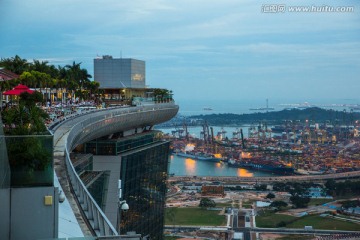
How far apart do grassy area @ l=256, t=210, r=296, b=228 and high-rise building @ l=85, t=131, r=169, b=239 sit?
9.20m

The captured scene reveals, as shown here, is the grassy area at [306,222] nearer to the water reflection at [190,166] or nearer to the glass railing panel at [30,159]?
the water reflection at [190,166]

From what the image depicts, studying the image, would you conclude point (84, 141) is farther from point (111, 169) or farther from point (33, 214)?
point (33, 214)

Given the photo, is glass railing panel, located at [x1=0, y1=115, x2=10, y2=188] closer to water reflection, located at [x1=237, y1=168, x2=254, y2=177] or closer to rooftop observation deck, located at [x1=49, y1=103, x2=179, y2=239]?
rooftop observation deck, located at [x1=49, y1=103, x2=179, y2=239]

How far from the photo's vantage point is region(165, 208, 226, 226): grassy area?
30.2 m

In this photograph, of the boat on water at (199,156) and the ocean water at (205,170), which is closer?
the ocean water at (205,170)

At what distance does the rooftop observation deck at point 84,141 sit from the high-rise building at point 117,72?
468cm

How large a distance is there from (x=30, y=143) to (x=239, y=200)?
114 ft

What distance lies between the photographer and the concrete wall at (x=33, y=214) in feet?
11.4

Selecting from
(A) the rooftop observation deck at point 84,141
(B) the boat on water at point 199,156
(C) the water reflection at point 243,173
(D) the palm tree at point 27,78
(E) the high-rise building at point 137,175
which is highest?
(D) the palm tree at point 27,78

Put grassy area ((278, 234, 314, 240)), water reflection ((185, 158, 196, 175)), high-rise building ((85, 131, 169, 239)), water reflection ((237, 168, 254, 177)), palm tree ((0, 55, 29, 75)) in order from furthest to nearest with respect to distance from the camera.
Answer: water reflection ((185, 158, 196, 175))
water reflection ((237, 168, 254, 177))
grassy area ((278, 234, 314, 240))
palm tree ((0, 55, 29, 75))
high-rise building ((85, 131, 169, 239))

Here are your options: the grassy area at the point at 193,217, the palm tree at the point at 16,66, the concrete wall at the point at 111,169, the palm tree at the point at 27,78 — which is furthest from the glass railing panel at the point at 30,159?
the grassy area at the point at 193,217

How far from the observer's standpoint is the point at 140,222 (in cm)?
1827

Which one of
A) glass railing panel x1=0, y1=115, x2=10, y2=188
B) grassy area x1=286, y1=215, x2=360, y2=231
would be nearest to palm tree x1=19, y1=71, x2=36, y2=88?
glass railing panel x1=0, y1=115, x2=10, y2=188

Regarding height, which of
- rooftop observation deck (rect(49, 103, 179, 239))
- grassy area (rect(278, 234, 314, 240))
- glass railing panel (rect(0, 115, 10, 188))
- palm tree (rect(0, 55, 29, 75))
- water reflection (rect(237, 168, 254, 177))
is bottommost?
water reflection (rect(237, 168, 254, 177))
